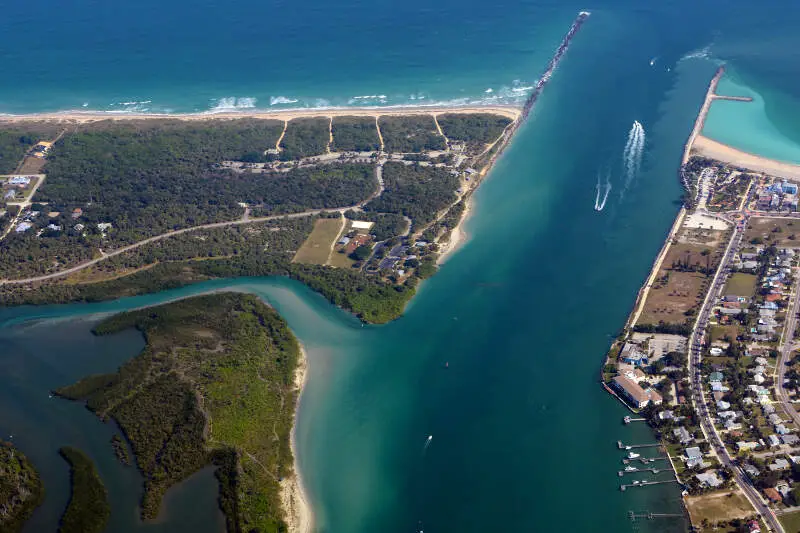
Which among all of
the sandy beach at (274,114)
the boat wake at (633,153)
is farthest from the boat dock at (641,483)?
the sandy beach at (274,114)

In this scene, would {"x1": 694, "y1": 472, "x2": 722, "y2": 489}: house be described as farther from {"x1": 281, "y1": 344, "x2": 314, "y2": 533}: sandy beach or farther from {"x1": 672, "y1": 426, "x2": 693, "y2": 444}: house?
{"x1": 281, "y1": 344, "x2": 314, "y2": 533}: sandy beach

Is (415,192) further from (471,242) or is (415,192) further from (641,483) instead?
(641,483)

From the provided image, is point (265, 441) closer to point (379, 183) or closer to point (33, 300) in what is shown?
point (33, 300)

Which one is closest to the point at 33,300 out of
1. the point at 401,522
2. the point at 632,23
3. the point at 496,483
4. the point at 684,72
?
the point at 401,522

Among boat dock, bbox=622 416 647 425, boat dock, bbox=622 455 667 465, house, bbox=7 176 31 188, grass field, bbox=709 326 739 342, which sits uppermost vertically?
house, bbox=7 176 31 188

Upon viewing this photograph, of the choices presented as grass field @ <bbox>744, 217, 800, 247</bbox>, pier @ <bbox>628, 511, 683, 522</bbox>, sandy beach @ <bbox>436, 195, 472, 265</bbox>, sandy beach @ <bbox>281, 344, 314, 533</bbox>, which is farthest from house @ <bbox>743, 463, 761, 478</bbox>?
sandy beach @ <bbox>436, 195, 472, 265</bbox>
